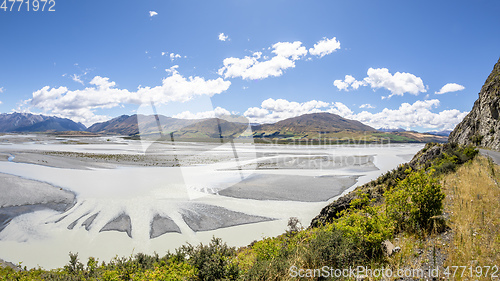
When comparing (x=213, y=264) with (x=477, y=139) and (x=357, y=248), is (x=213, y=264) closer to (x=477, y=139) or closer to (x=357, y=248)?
(x=357, y=248)

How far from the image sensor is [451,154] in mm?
15094

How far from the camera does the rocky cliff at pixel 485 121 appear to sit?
32062 millimetres

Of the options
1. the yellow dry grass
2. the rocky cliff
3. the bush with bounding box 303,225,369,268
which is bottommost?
the bush with bounding box 303,225,369,268

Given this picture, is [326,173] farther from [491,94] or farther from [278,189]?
[491,94]

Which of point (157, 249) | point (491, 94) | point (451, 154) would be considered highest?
point (491, 94)

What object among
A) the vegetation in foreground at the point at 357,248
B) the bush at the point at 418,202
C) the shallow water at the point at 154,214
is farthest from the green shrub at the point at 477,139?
the bush at the point at 418,202

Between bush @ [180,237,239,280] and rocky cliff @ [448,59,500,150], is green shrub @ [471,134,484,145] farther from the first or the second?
bush @ [180,237,239,280]

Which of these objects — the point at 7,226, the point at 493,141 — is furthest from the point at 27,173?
the point at 493,141

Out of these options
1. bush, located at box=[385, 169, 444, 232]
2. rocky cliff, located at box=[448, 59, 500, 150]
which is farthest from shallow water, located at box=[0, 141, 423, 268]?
rocky cliff, located at box=[448, 59, 500, 150]

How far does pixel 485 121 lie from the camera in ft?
116

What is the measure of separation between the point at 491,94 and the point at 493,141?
11.5 meters

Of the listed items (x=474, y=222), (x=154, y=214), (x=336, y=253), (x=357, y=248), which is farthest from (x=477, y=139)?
(x=154, y=214)

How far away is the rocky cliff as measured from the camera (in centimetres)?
3206

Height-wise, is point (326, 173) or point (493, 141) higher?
point (493, 141)
